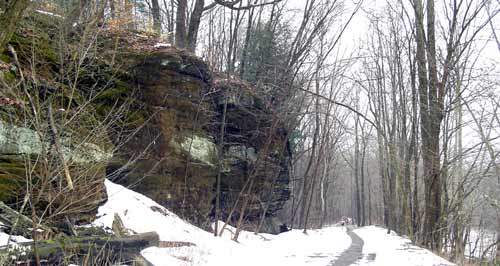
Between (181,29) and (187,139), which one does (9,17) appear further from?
(181,29)

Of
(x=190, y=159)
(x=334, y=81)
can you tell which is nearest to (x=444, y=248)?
(x=190, y=159)

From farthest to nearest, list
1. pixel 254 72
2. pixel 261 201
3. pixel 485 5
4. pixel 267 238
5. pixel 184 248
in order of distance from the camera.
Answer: pixel 254 72 → pixel 261 201 → pixel 267 238 → pixel 485 5 → pixel 184 248

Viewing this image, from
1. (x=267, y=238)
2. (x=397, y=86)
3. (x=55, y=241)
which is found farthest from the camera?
(x=397, y=86)

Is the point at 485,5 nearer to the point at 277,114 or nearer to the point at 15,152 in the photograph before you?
the point at 277,114

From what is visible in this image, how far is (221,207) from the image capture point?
1534 cm

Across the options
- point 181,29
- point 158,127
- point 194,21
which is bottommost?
point 158,127

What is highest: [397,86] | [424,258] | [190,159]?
[397,86]

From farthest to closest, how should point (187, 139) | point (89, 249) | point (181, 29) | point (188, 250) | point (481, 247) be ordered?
point (181, 29), point (481, 247), point (187, 139), point (188, 250), point (89, 249)

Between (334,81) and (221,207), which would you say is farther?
(334,81)

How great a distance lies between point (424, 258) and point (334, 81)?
18.7m


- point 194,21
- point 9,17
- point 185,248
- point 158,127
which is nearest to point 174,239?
point 185,248

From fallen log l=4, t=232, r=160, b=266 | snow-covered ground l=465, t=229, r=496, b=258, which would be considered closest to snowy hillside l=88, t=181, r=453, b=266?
fallen log l=4, t=232, r=160, b=266

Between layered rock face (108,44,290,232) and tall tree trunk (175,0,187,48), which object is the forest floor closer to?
layered rock face (108,44,290,232)

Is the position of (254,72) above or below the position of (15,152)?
above
